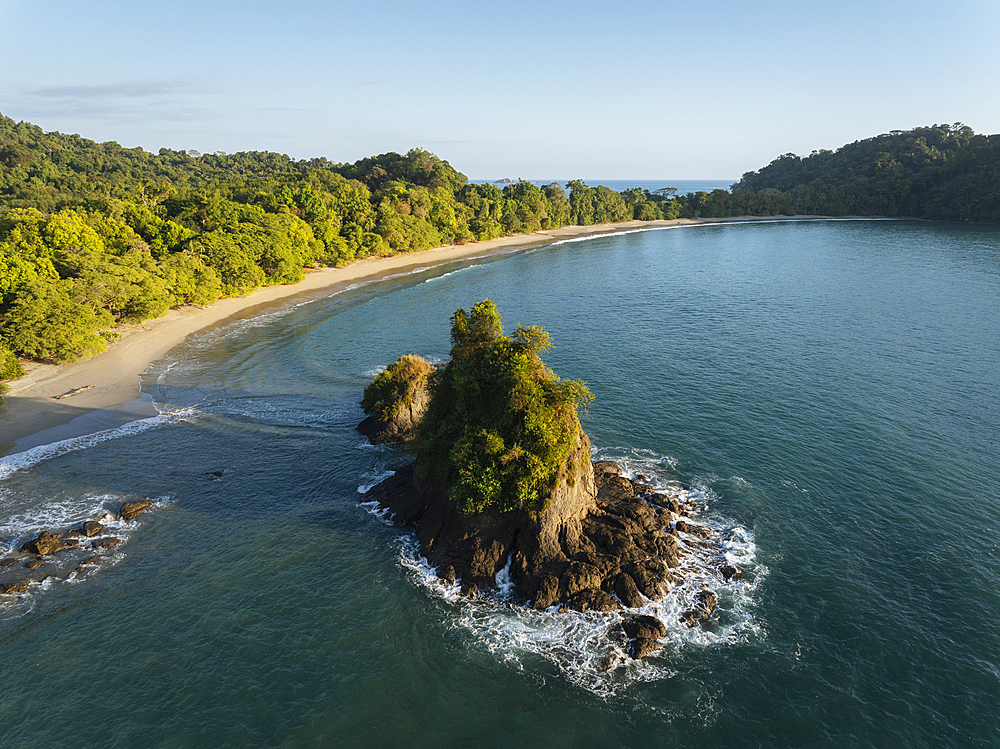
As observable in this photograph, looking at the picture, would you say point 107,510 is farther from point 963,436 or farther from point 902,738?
point 963,436

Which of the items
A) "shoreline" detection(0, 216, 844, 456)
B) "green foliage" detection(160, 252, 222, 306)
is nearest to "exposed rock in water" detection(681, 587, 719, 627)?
"shoreline" detection(0, 216, 844, 456)

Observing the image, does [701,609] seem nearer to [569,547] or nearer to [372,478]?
[569,547]

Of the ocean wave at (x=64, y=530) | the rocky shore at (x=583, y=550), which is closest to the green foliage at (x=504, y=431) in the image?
the rocky shore at (x=583, y=550)

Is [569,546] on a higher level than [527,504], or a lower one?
lower

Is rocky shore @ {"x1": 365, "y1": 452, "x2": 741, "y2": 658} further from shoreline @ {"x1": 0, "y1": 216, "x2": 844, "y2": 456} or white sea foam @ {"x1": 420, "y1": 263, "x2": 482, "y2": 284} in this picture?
white sea foam @ {"x1": 420, "y1": 263, "x2": 482, "y2": 284}

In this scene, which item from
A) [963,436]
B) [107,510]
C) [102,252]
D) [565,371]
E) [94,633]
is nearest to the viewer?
[94,633]

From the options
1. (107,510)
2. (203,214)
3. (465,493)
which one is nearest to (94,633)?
(107,510)

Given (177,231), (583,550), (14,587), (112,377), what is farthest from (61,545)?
(177,231)

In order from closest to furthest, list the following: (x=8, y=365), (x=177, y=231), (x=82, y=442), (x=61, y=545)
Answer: (x=61, y=545) → (x=82, y=442) → (x=8, y=365) → (x=177, y=231)
